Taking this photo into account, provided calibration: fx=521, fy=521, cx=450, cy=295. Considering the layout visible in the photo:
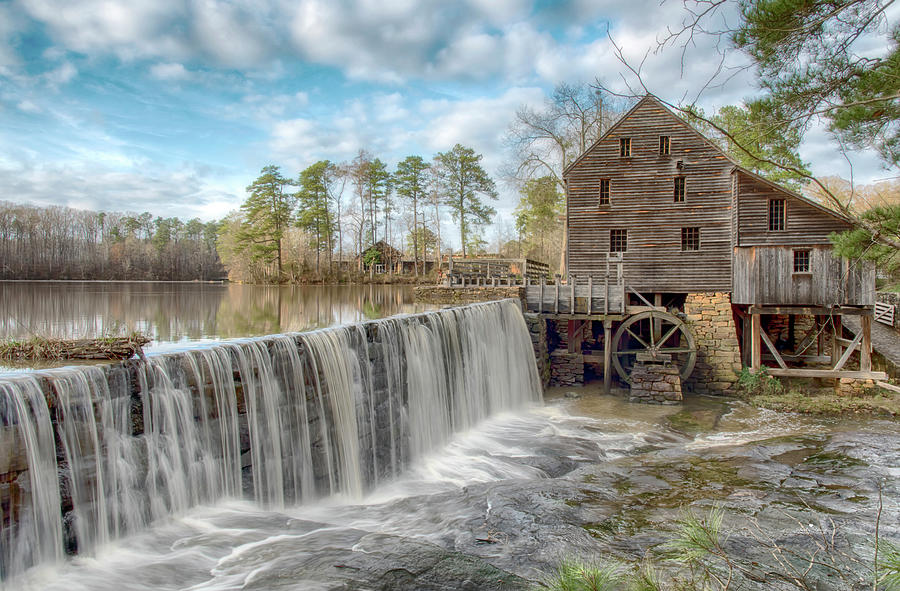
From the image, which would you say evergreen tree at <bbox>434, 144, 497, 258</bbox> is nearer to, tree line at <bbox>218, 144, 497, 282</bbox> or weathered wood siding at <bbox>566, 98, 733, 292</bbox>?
tree line at <bbox>218, 144, 497, 282</bbox>

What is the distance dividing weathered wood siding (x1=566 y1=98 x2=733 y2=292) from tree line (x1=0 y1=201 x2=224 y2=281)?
55005 mm

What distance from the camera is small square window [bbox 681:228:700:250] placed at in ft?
66.2

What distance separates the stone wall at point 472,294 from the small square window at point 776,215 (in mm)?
9238

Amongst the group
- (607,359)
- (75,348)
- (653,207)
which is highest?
(653,207)

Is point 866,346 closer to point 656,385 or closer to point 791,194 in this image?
point 791,194

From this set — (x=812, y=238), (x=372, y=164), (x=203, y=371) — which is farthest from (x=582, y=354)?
(x=372, y=164)

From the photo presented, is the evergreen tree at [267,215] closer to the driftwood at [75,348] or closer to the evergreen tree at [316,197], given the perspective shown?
the evergreen tree at [316,197]

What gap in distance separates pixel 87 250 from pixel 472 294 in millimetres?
75526

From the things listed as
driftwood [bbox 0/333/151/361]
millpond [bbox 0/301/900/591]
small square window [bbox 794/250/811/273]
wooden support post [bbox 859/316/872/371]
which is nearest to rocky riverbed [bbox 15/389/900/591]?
millpond [bbox 0/301/900/591]

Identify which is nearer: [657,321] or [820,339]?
[657,321]

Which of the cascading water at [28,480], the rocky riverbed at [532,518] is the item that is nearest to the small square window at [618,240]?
the rocky riverbed at [532,518]

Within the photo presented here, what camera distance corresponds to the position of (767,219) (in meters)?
18.8

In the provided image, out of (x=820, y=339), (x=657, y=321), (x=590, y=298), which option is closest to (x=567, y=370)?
(x=590, y=298)

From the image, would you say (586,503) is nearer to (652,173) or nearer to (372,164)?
(652,173)
